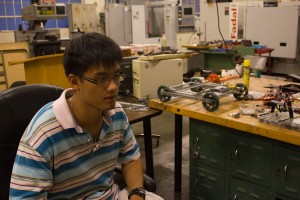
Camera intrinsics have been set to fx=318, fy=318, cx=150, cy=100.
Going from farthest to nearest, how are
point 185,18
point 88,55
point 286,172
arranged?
point 185,18 → point 286,172 → point 88,55

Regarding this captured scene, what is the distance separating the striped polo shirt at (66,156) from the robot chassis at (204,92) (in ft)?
1.94

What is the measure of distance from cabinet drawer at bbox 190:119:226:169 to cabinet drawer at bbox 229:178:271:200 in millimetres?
121

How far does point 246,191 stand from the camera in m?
1.77

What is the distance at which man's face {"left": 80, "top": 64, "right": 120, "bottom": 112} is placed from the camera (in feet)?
3.47

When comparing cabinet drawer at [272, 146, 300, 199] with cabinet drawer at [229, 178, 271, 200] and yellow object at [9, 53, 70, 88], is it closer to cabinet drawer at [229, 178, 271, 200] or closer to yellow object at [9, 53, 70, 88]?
cabinet drawer at [229, 178, 271, 200]

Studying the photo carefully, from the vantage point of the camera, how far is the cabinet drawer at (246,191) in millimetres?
1688

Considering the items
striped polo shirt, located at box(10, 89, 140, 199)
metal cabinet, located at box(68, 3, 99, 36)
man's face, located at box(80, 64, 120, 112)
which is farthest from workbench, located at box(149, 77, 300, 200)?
metal cabinet, located at box(68, 3, 99, 36)

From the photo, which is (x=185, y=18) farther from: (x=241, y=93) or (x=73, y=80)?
(x=73, y=80)

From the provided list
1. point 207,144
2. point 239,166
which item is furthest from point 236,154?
point 207,144

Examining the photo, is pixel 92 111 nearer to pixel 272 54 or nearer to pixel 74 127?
pixel 74 127

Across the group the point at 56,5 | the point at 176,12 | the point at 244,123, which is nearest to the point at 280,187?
the point at 244,123

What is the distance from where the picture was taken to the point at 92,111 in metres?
1.14

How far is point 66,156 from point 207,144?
1.02 m

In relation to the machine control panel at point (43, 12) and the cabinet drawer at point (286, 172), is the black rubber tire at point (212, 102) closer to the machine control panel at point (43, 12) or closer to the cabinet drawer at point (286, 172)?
the cabinet drawer at point (286, 172)
